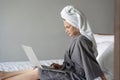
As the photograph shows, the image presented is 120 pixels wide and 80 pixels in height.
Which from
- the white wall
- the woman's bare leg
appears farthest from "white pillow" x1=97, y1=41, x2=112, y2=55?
the white wall

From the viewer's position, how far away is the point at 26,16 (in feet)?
9.77

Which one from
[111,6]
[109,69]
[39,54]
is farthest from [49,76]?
[111,6]

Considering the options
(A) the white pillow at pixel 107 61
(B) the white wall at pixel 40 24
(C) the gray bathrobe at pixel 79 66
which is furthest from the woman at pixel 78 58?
(B) the white wall at pixel 40 24

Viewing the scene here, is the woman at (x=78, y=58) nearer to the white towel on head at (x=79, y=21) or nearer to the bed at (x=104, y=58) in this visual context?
the white towel on head at (x=79, y=21)

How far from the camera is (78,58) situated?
1.53 meters

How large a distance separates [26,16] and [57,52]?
0.69 m

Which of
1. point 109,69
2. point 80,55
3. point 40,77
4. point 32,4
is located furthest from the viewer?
point 32,4

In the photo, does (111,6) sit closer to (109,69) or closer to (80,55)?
(109,69)

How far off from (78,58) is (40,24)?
1.59m

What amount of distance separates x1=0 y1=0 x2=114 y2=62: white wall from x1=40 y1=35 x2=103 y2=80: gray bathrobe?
1459 millimetres

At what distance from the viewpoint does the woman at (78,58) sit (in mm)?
1464

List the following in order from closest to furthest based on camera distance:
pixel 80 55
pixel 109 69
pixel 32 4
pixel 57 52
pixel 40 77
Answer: pixel 80 55, pixel 40 77, pixel 109 69, pixel 32 4, pixel 57 52

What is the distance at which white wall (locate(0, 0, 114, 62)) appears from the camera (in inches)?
116

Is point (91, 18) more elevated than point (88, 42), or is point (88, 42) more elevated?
point (88, 42)
